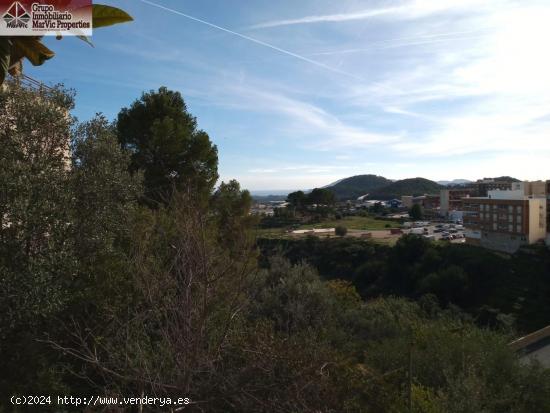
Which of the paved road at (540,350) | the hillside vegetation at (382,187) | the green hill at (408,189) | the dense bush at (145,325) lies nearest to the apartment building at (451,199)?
the hillside vegetation at (382,187)

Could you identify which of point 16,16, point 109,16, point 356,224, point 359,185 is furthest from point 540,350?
point 359,185

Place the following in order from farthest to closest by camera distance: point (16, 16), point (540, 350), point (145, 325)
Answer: point (540, 350) → point (145, 325) → point (16, 16)

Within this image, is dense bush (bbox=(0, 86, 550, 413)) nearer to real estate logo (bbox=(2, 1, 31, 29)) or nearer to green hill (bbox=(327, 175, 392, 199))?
real estate logo (bbox=(2, 1, 31, 29))

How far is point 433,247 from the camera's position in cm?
3638

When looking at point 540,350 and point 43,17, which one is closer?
point 43,17

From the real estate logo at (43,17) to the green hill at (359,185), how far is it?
484 ft

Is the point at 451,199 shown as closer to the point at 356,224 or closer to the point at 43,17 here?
the point at 356,224

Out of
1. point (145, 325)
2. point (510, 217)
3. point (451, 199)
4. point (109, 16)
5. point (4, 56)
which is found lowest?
point (145, 325)

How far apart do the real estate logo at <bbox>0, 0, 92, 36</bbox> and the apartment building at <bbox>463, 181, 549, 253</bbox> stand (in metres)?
44.9

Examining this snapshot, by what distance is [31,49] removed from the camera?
114 centimetres

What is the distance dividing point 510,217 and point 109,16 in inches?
1829

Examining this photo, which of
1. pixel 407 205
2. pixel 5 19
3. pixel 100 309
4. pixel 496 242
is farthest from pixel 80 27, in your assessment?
pixel 407 205

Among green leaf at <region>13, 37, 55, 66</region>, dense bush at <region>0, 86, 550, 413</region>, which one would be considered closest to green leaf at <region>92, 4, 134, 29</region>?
green leaf at <region>13, 37, 55, 66</region>

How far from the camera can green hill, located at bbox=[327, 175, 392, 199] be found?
507 feet
